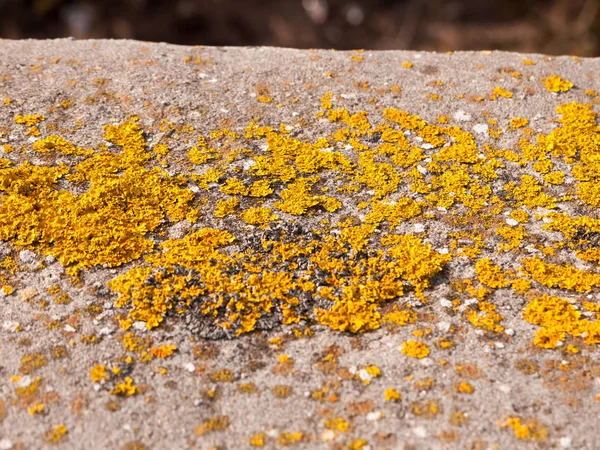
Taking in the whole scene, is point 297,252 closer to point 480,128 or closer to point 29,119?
point 480,128

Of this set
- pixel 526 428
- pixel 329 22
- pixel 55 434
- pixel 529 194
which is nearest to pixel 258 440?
pixel 55 434

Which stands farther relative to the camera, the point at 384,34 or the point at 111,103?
the point at 384,34

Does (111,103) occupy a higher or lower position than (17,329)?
higher

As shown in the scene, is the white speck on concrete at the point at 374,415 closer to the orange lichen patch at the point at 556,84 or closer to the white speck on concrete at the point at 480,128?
the white speck on concrete at the point at 480,128

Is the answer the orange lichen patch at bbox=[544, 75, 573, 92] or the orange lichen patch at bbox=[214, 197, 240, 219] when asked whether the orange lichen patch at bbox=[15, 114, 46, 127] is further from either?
the orange lichen patch at bbox=[544, 75, 573, 92]

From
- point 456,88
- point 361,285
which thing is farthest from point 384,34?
point 361,285

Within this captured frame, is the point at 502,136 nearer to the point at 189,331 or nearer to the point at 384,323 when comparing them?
the point at 384,323

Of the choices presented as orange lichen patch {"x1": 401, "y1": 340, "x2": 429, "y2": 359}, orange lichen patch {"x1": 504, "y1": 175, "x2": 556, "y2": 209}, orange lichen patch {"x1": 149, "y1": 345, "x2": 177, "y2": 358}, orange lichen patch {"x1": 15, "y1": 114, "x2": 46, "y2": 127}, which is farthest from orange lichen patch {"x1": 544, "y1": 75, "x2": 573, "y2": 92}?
orange lichen patch {"x1": 15, "y1": 114, "x2": 46, "y2": 127}
